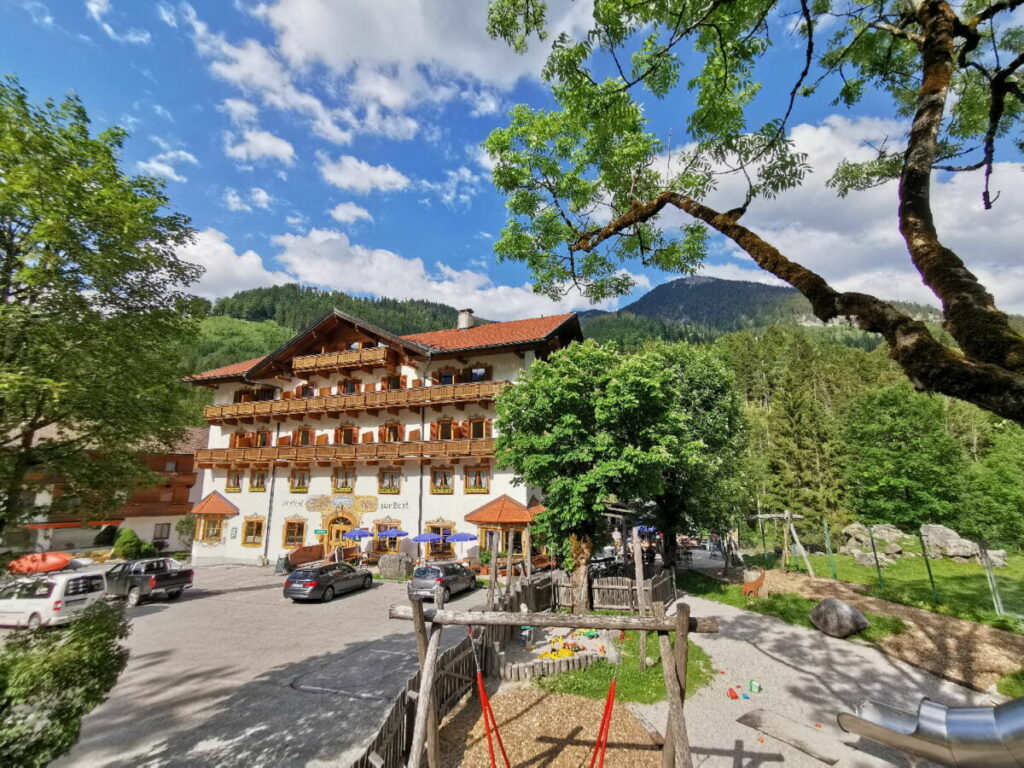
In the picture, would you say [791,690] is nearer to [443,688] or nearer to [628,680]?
[628,680]

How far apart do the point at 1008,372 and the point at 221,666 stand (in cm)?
1580

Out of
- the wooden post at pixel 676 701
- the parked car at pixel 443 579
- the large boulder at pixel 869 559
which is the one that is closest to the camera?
the wooden post at pixel 676 701

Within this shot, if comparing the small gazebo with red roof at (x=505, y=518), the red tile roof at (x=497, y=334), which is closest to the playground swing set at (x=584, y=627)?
the small gazebo with red roof at (x=505, y=518)

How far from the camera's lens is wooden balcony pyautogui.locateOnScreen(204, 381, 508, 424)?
27172mm

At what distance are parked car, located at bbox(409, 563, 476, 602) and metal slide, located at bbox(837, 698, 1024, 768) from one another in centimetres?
1775

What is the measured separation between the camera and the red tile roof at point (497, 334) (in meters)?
27.8

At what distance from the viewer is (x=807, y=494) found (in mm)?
34656

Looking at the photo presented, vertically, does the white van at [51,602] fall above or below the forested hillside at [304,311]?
below

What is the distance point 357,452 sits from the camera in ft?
96.0

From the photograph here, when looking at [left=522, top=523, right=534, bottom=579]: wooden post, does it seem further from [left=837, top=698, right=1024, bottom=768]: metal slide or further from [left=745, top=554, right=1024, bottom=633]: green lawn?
[left=837, top=698, right=1024, bottom=768]: metal slide

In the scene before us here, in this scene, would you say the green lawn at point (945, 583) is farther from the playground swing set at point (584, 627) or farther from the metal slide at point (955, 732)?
the metal slide at point (955, 732)

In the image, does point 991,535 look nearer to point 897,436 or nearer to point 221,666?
point 897,436

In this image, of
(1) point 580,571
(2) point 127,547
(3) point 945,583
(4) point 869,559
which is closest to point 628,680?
(1) point 580,571

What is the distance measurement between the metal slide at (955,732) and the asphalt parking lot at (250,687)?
8.15m
